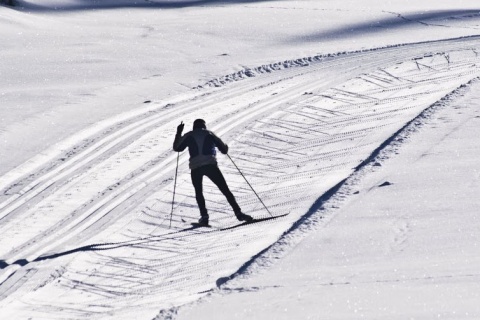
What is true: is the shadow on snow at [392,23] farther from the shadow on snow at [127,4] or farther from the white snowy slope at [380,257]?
the white snowy slope at [380,257]

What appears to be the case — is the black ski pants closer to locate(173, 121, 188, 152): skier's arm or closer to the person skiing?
the person skiing

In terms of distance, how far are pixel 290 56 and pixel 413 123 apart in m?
10.5

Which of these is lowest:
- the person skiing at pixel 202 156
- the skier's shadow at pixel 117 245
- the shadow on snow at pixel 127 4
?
the skier's shadow at pixel 117 245

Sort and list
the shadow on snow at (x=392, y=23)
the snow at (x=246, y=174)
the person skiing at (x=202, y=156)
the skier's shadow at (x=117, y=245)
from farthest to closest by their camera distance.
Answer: the shadow on snow at (x=392, y=23) < the person skiing at (x=202, y=156) < the skier's shadow at (x=117, y=245) < the snow at (x=246, y=174)

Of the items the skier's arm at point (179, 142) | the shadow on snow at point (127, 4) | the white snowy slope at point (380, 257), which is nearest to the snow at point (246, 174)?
the white snowy slope at point (380, 257)

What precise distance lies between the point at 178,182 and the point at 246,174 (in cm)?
105

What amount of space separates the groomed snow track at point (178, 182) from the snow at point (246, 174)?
0.04m

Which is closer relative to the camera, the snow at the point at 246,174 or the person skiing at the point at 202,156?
the snow at the point at 246,174

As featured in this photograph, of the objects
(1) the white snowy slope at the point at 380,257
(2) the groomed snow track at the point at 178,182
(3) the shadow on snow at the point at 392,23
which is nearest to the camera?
(1) the white snowy slope at the point at 380,257

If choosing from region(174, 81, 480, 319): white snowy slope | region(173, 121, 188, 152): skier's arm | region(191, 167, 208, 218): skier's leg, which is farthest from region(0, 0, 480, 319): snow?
region(173, 121, 188, 152): skier's arm

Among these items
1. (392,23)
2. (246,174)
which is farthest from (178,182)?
(392,23)

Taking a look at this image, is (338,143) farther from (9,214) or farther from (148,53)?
(148,53)

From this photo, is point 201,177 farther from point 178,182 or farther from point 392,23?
point 392,23

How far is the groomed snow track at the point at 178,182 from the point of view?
33.9 ft
